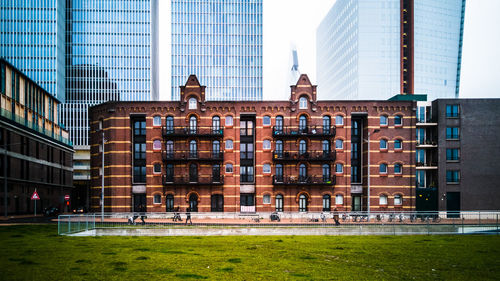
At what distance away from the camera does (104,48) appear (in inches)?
5059

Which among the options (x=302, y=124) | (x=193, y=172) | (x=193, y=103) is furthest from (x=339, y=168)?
(x=193, y=103)

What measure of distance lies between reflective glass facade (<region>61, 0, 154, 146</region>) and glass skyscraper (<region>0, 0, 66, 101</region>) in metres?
6.72

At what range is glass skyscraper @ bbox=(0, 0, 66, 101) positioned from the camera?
121 m

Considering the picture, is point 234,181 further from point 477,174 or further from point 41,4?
point 41,4

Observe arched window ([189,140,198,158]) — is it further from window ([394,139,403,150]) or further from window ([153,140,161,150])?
window ([394,139,403,150])

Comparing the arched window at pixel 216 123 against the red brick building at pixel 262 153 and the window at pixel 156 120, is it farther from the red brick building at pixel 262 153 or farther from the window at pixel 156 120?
the window at pixel 156 120

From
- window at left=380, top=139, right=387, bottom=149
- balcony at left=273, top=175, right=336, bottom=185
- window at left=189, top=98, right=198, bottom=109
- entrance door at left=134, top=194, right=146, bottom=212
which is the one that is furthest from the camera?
window at left=380, top=139, right=387, bottom=149

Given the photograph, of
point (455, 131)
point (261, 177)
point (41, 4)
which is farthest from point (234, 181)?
point (41, 4)

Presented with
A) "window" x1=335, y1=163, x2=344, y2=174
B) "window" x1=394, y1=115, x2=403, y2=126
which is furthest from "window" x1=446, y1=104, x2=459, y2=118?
"window" x1=335, y1=163, x2=344, y2=174

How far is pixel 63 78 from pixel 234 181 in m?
93.2

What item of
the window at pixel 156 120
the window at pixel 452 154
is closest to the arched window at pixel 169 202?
the window at pixel 156 120

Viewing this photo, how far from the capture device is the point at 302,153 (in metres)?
53.1

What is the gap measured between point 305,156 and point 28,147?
3884 cm

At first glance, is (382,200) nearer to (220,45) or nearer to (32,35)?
(220,45)
